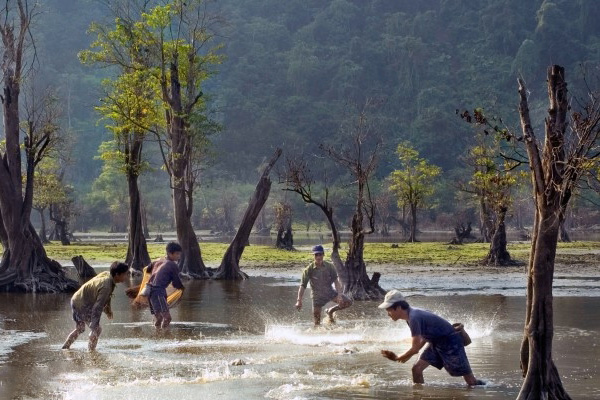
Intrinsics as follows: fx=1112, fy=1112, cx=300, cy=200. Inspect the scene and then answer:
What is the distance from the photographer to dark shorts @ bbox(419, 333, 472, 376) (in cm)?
1293

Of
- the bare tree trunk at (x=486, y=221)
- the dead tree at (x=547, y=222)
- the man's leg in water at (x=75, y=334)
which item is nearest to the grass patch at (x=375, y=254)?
the bare tree trunk at (x=486, y=221)

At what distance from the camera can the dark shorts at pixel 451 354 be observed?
12930 mm

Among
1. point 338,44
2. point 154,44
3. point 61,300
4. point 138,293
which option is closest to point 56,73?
point 338,44

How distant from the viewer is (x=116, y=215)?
105m

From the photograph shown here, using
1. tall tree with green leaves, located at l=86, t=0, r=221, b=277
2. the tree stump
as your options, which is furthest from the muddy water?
tall tree with green leaves, located at l=86, t=0, r=221, b=277

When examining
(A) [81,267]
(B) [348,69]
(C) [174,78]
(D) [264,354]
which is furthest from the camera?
(B) [348,69]

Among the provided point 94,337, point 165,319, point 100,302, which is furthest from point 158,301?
point 100,302

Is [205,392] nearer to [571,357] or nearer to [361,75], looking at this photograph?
[571,357]

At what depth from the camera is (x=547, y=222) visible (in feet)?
37.5

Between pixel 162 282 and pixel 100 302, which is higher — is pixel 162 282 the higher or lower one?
the higher one

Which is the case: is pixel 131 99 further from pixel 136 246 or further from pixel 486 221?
pixel 486 221

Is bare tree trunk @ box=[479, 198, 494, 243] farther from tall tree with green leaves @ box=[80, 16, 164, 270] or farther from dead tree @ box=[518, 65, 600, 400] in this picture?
dead tree @ box=[518, 65, 600, 400]

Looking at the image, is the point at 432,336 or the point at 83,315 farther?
the point at 83,315

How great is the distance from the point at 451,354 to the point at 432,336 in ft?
1.08
